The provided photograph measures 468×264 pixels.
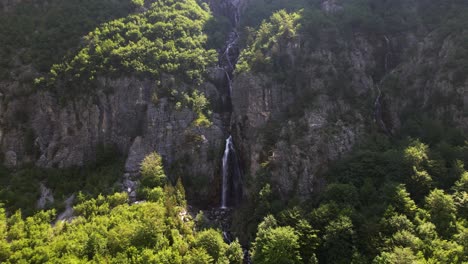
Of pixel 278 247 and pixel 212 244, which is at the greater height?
pixel 278 247

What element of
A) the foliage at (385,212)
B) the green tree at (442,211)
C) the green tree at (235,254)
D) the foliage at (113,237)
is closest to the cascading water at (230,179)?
the foliage at (385,212)

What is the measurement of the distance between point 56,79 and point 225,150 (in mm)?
24796

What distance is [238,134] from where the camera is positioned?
1767 inches

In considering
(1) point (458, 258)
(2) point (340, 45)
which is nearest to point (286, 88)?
(2) point (340, 45)

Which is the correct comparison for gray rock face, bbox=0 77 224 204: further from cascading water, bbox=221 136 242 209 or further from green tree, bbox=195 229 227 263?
green tree, bbox=195 229 227 263

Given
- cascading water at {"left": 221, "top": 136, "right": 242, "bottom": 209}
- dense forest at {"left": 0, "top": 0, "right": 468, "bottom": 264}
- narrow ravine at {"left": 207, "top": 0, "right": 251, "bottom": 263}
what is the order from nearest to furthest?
dense forest at {"left": 0, "top": 0, "right": 468, "bottom": 264} → narrow ravine at {"left": 207, "top": 0, "right": 251, "bottom": 263} → cascading water at {"left": 221, "top": 136, "right": 242, "bottom": 209}

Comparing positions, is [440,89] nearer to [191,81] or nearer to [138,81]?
[191,81]

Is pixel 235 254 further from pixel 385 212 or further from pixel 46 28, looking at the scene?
pixel 46 28

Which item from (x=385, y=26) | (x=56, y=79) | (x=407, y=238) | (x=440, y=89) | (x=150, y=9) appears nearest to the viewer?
(x=407, y=238)

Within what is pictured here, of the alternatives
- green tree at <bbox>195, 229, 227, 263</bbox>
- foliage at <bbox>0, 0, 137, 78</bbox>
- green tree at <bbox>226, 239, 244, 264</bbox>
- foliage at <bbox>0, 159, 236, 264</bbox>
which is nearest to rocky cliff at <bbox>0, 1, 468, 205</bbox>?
foliage at <bbox>0, 0, 137, 78</bbox>

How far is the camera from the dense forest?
2934 centimetres

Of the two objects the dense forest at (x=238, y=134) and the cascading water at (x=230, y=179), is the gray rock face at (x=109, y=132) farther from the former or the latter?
the cascading water at (x=230, y=179)

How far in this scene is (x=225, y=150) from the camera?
43406mm

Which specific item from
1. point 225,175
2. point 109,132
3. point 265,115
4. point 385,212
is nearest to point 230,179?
point 225,175
